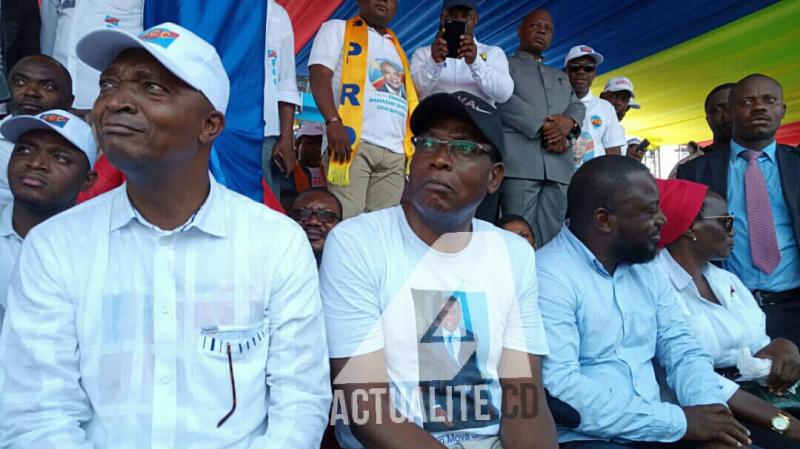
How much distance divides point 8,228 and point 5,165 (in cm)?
48

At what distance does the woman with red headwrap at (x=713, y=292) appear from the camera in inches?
121

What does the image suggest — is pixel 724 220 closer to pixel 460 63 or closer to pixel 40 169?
pixel 460 63

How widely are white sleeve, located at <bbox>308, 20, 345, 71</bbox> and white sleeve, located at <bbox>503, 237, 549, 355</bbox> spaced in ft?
5.82

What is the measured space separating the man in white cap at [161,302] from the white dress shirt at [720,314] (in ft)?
7.03

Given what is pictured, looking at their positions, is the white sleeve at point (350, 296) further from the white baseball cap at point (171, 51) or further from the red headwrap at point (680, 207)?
the red headwrap at point (680, 207)

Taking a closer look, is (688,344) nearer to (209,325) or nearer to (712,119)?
(209,325)

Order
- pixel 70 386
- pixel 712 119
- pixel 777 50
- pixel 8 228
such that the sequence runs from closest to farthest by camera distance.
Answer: pixel 70 386 < pixel 8 228 < pixel 712 119 < pixel 777 50

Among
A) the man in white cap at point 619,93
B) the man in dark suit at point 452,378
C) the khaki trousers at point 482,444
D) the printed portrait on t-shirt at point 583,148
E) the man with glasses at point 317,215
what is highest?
the man in white cap at point 619,93

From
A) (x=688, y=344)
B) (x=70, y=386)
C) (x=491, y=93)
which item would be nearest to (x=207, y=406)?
(x=70, y=386)

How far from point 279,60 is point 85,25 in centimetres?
105

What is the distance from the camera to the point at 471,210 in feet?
7.45

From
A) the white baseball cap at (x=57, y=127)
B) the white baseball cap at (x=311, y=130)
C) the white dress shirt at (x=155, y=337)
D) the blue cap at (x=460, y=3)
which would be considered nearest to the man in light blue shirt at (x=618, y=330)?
the white dress shirt at (x=155, y=337)

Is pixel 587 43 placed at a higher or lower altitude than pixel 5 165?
higher

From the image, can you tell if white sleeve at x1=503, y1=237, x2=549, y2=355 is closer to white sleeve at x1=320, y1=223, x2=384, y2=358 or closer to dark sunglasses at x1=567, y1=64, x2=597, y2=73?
white sleeve at x1=320, y1=223, x2=384, y2=358
